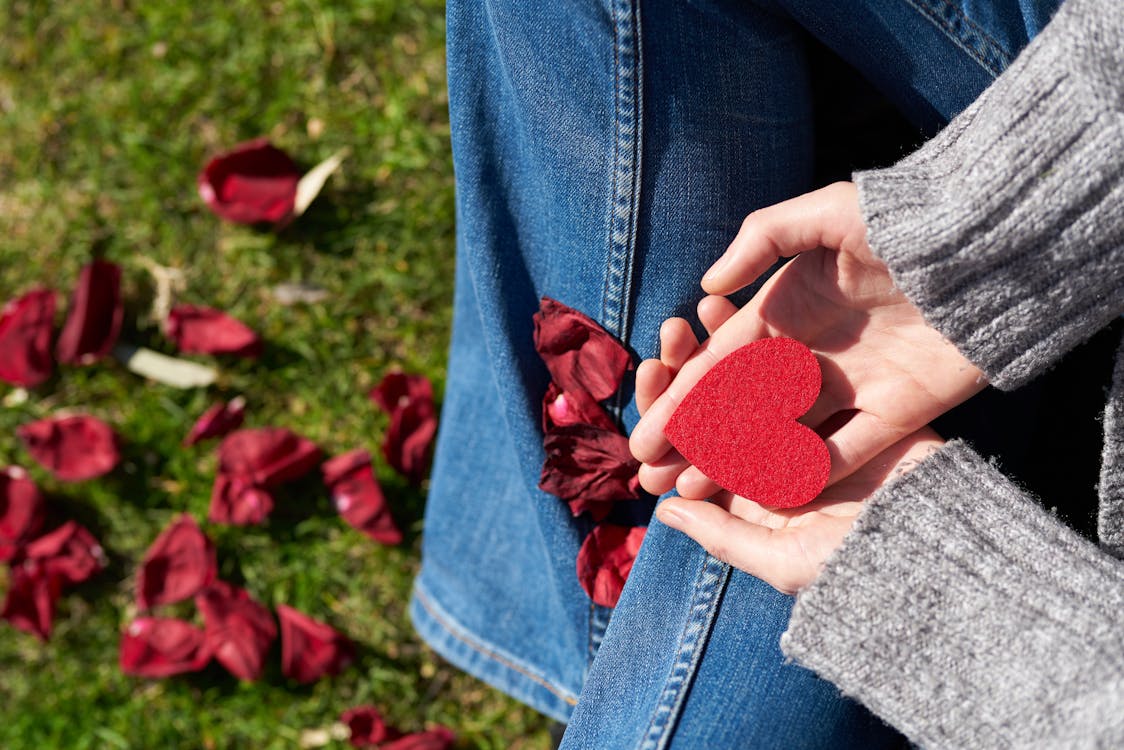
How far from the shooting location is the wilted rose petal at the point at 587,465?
1610mm

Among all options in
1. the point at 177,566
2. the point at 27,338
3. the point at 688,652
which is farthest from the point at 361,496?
the point at 688,652

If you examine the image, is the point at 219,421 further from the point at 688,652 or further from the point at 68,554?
the point at 688,652

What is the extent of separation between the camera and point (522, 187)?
5.21 ft

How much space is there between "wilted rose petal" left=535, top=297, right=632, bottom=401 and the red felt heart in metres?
0.16

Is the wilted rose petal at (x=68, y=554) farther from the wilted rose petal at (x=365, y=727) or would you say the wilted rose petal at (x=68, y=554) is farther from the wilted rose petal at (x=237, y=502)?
the wilted rose petal at (x=365, y=727)

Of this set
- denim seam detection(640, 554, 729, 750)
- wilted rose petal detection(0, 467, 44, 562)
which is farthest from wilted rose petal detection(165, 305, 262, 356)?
denim seam detection(640, 554, 729, 750)

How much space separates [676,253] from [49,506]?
1.99 metres

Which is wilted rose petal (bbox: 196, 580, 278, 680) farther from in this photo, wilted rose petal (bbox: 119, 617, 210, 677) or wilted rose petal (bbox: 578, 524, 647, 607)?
wilted rose petal (bbox: 578, 524, 647, 607)

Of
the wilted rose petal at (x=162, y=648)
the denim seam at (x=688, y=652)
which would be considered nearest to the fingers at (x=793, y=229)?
the denim seam at (x=688, y=652)

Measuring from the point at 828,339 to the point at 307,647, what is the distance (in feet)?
5.30

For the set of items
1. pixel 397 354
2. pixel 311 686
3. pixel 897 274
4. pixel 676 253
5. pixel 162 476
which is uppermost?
pixel 897 274

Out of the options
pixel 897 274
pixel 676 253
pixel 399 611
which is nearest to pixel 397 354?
pixel 399 611

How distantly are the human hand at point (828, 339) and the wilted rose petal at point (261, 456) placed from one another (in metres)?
1.23

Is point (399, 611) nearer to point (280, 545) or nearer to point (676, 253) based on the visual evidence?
point (280, 545)
